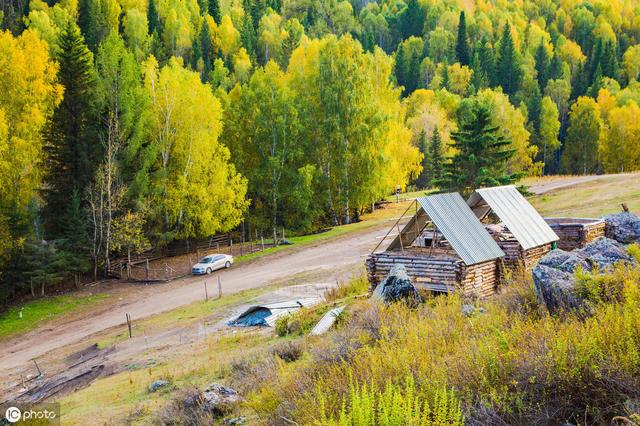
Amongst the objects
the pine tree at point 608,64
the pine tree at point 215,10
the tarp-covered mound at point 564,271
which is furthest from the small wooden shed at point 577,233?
the pine tree at point 608,64

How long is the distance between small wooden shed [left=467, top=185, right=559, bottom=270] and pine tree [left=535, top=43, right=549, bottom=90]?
111327mm

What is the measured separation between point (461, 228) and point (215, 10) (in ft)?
374

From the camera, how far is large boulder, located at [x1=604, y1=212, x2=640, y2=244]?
18797mm

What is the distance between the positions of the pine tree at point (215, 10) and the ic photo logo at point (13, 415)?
375ft

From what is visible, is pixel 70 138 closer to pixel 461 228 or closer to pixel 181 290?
pixel 181 290

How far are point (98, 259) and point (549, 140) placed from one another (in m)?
80.8

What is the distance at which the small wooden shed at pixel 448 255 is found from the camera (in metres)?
16.0

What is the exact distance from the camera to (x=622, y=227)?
1977 cm

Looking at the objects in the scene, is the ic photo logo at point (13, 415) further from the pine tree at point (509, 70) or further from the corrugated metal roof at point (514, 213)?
the pine tree at point (509, 70)

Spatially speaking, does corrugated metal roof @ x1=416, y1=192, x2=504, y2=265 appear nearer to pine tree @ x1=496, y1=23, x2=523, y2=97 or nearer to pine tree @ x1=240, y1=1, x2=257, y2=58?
pine tree @ x1=240, y1=1, x2=257, y2=58

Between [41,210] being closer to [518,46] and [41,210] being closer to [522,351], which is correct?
[522,351]

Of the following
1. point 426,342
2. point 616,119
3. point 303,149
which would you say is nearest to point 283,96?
point 303,149

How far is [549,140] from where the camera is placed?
9150cm

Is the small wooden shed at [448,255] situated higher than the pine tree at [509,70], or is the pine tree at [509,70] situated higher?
the pine tree at [509,70]
